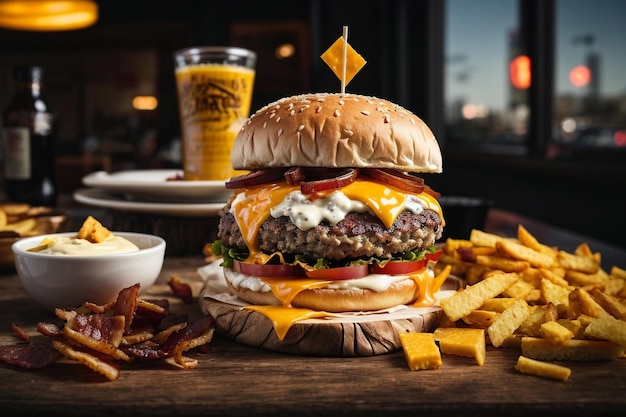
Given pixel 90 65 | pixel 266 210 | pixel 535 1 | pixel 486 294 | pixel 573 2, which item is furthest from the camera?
pixel 90 65

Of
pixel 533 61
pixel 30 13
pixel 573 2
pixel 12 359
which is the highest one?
pixel 30 13

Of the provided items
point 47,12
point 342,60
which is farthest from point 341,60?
point 47,12

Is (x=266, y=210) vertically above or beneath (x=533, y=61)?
beneath

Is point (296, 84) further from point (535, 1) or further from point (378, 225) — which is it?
point (378, 225)

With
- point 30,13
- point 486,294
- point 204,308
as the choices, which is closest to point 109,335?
point 204,308

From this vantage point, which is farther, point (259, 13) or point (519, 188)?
point (259, 13)

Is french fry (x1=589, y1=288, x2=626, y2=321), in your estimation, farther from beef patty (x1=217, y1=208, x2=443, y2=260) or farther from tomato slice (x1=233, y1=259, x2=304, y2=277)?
tomato slice (x1=233, y1=259, x2=304, y2=277)
